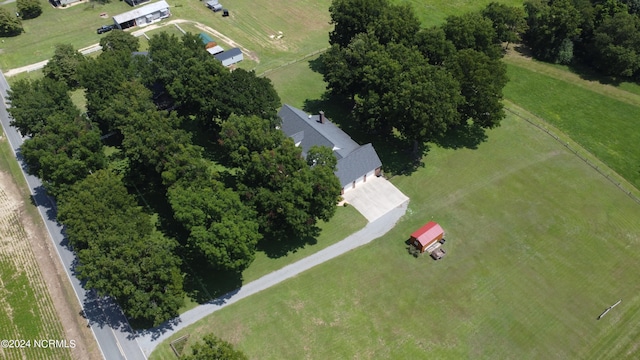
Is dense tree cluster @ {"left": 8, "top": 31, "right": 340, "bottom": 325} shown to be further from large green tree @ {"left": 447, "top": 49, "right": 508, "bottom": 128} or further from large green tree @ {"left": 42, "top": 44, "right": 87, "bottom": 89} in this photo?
large green tree @ {"left": 447, "top": 49, "right": 508, "bottom": 128}

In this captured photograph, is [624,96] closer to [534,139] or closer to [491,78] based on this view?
[534,139]

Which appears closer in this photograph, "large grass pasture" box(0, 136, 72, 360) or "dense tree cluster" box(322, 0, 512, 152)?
"large grass pasture" box(0, 136, 72, 360)

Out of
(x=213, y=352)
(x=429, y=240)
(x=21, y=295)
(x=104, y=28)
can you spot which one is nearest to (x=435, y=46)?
(x=429, y=240)

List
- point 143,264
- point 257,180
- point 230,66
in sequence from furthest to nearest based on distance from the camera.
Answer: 1. point 230,66
2. point 257,180
3. point 143,264

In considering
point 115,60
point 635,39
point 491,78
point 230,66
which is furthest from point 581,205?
point 115,60

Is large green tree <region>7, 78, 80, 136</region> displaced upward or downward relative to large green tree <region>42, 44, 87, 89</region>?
upward

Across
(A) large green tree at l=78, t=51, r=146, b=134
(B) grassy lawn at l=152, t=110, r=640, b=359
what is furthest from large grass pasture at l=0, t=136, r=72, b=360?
(A) large green tree at l=78, t=51, r=146, b=134

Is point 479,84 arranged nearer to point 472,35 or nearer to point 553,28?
point 472,35
